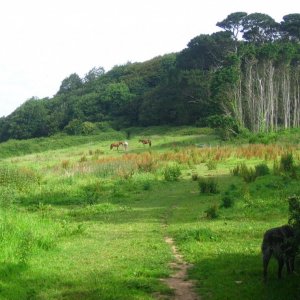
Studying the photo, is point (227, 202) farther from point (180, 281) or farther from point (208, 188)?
point (180, 281)

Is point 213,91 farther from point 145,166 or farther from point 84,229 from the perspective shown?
point 84,229

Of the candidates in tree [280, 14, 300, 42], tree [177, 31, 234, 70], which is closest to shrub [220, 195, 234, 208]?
tree [280, 14, 300, 42]

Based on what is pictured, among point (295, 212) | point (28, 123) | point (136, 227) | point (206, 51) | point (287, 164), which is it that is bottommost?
point (136, 227)

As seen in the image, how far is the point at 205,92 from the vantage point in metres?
65.9

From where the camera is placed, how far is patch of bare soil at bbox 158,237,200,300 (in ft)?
27.5

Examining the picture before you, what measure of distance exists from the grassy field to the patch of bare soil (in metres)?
0.15

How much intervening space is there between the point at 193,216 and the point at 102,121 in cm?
6733

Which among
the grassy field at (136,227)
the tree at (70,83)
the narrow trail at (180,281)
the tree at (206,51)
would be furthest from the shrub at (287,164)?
the tree at (70,83)

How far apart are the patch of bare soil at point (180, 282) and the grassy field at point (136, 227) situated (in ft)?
0.49

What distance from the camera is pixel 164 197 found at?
21.2m

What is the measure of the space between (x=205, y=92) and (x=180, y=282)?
190 ft

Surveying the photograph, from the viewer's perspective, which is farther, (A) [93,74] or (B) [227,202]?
(A) [93,74]

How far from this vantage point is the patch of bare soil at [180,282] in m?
8.37

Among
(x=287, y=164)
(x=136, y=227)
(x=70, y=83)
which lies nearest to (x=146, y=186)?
(x=287, y=164)
